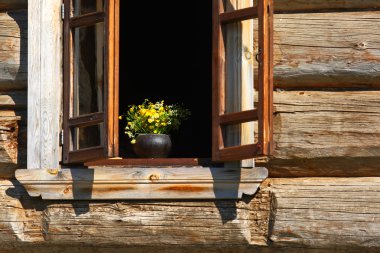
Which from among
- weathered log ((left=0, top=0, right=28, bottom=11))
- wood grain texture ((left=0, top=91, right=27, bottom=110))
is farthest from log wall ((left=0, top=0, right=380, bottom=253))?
weathered log ((left=0, top=0, right=28, bottom=11))

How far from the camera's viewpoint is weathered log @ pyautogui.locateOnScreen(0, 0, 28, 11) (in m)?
6.58

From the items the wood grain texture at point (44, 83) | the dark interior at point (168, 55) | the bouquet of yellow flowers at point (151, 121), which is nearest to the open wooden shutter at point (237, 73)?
the bouquet of yellow flowers at point (151, 121)

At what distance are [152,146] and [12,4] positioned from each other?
1.09m

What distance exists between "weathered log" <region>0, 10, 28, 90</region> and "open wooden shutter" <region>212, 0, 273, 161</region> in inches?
43.4

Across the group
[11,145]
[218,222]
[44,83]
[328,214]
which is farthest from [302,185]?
[11,145]

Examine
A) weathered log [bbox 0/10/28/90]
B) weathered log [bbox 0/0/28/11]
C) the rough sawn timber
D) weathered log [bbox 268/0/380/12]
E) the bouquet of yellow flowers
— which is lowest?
the rough sawn timber

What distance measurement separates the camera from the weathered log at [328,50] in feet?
20.2

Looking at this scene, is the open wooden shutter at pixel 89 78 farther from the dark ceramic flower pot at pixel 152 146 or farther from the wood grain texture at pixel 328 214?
the wood grain texture at pixel 328 214

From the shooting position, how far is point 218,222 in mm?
6133

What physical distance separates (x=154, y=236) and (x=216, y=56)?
3.21 feet

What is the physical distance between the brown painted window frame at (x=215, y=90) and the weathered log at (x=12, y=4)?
30 cm

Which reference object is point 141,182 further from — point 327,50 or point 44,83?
point 327,50

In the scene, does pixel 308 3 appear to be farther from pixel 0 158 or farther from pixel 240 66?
pixel 0 158

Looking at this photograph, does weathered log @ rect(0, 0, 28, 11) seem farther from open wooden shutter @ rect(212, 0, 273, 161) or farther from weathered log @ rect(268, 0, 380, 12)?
weathered log @ rect(268, 0, 380, 12)
